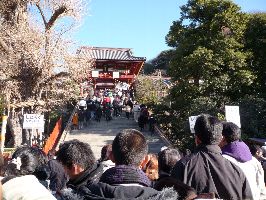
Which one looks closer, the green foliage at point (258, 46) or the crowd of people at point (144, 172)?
the crowd of people at point (144, 172)

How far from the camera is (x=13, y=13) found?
55.6ft

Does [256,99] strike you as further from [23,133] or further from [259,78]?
[23,133]

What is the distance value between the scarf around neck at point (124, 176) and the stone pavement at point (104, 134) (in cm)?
1275

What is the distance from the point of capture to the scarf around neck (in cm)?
236

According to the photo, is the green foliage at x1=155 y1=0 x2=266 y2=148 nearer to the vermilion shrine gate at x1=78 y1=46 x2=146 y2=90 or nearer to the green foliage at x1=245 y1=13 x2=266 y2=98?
the green foliage at x1=245 y1=13 x2=266 y2=98

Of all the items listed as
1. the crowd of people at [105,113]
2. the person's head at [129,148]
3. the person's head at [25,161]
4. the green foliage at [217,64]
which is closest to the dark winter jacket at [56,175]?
the person's head at [25,161]

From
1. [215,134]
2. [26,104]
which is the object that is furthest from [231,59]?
[215,134]

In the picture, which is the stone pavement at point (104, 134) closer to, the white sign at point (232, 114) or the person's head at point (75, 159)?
the white sign at point (232, 114)

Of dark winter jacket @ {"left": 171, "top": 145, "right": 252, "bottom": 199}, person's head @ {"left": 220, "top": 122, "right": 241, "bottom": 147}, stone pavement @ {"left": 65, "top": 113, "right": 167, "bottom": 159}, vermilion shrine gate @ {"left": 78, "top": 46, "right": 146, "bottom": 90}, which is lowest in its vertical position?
stone pavement @ {"left": 65, "top": 113, "right": 167, "bottom": 159}

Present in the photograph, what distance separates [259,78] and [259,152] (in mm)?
11371

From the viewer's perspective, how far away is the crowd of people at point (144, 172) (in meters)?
2.30

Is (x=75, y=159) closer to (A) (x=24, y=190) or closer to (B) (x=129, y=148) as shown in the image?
(B) (x=129, y=148)

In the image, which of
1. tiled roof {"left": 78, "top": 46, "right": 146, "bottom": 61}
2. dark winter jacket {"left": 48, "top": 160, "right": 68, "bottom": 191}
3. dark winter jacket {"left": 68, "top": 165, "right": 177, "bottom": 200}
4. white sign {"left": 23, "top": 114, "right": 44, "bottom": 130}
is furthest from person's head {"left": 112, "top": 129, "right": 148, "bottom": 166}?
tiled roof {"left": 78, "top": 46, "right": 146, "bottom": 61}

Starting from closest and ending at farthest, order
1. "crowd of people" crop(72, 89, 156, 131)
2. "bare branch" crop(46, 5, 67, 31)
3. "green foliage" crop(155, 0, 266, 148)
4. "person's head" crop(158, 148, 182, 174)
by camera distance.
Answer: "person's head" crop(158, 148, 182, 174)
"green foliage" crop(155, 0, 266, 148)
"bare branch" crop(46, 5, 67, 31)
"crowd of people" crop(72, 89, 156, 131)
